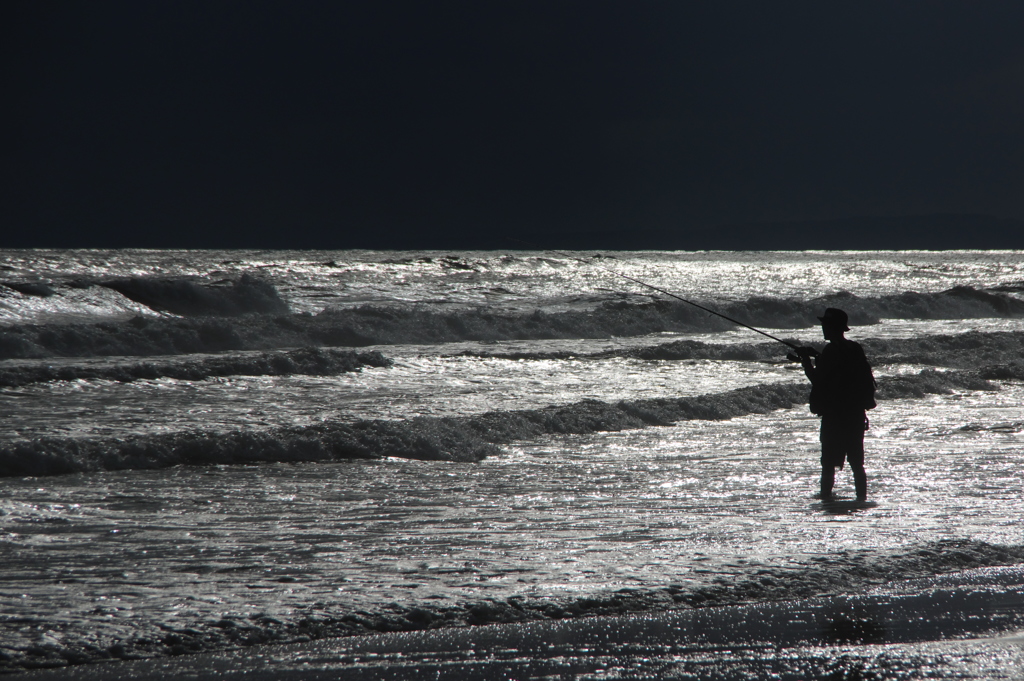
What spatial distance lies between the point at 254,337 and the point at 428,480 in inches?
541

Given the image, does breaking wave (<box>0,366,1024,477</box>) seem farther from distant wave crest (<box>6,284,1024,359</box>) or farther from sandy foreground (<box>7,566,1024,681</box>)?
distant wave crest (<box>6,284,1024,359</box>)

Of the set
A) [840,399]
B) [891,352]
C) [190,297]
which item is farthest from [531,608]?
[190,297]

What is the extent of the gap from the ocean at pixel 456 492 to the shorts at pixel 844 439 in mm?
318

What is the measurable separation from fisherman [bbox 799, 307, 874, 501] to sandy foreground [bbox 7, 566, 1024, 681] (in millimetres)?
2292

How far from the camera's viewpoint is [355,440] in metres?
8.34

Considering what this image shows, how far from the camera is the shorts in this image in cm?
634

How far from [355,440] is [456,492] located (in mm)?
1951

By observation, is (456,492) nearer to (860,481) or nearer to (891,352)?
(860,481)

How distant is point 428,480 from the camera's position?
715 centimetres

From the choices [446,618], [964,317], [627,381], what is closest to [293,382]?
[627,381]

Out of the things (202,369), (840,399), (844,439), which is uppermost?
(840,399)

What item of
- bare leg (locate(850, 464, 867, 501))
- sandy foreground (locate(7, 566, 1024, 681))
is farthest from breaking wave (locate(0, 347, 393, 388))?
sandy foreground (locate(7, 566, 1024, 681))

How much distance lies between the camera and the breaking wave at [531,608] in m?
3.46

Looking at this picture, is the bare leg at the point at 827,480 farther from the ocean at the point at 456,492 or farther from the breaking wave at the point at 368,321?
the breaking wave at the point at 368,321
